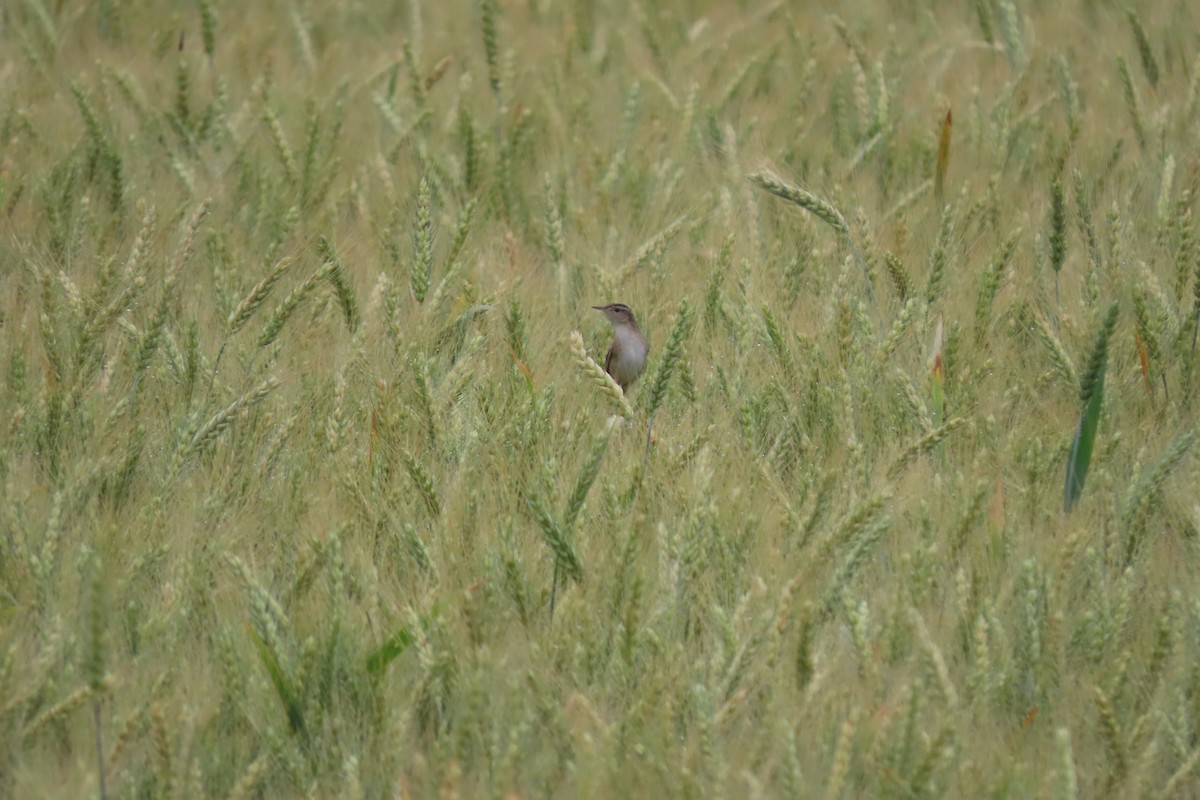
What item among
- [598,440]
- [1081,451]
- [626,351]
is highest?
[598,440]

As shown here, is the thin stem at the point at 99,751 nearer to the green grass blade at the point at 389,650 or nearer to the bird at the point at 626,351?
the green grass blade at the point at 389,650

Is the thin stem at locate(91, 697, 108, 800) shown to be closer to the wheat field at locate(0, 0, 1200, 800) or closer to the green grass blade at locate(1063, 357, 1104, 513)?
the wheat field at locate(0, 0, 1200, 800)

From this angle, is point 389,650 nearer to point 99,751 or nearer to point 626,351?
point 99,751

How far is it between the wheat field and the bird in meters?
0.08

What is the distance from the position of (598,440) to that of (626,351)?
0.97m

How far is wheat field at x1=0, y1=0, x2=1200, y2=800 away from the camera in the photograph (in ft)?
6.71

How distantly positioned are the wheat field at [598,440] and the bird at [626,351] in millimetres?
76

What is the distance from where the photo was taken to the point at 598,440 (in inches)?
84.4

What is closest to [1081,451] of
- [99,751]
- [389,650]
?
[389,650]

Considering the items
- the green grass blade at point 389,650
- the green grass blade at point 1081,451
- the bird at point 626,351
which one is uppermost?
the green grass blade at point 1081,451

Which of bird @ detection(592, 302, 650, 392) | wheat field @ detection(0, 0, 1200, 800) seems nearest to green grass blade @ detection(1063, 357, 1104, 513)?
wheat field @ detection(0, 0, 1200, 800)

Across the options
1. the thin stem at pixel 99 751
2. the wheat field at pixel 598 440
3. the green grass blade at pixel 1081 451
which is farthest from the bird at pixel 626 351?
the thin stem at pixel 99 751

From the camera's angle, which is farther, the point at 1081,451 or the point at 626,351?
the point at 626,351

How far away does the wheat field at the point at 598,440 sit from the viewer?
2045 mm
